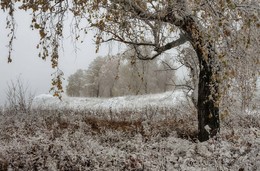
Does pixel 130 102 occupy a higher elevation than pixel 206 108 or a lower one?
lower

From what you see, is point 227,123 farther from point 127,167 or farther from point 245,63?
point 127,167

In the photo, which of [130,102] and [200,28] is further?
[130,102]

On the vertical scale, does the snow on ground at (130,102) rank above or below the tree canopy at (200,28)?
below

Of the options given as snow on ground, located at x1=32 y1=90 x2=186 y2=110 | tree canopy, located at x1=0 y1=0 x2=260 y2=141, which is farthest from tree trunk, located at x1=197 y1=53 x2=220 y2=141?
snow on ground, located at x1=32 y1=90 x2=186 y2=110

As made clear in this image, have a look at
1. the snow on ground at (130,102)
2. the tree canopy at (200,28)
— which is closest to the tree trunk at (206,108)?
the tree canopy at (200,28)

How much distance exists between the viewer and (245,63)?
22.6 feet

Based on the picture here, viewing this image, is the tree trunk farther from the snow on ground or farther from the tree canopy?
the snow on ground

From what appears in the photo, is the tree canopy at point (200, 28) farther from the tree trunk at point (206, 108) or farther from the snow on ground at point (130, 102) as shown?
the snow on ground at point (130, 102)

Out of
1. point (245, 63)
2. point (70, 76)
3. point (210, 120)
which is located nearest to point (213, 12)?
point (245, 63)

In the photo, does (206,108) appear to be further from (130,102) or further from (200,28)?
(130,102)

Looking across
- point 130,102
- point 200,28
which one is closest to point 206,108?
point 200,28

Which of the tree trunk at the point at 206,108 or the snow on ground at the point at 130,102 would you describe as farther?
the snow on ground at the point at 130,102

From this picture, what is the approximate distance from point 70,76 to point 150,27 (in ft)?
134

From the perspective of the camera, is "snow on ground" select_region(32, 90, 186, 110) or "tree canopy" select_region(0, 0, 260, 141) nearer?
"tree canopy" select_region(0, 0, 260, 141)
